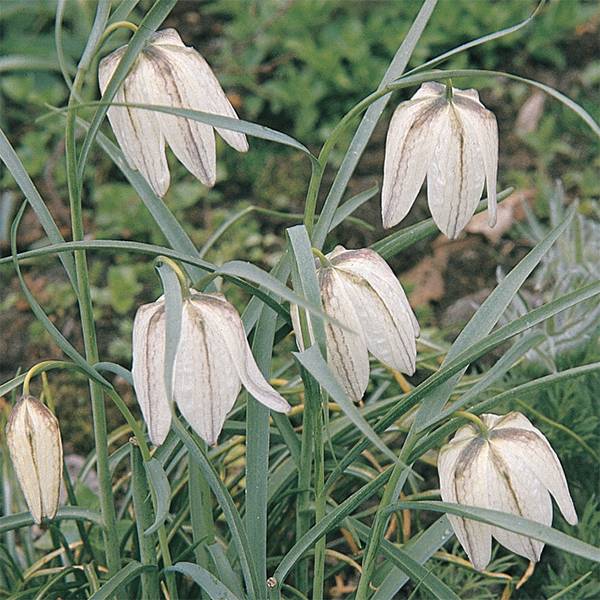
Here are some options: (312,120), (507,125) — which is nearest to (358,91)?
(312,120)

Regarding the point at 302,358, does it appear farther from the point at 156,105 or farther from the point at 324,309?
the point at 156,105

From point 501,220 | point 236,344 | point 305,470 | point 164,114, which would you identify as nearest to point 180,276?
point 236,344

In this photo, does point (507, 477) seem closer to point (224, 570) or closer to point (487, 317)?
point (487, 317)

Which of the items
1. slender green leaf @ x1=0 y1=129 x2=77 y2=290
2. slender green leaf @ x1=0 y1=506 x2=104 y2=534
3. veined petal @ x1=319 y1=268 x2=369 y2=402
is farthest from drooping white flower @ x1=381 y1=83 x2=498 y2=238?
slender green leaf @ x1=0 y1=506 x2=104 y2=534

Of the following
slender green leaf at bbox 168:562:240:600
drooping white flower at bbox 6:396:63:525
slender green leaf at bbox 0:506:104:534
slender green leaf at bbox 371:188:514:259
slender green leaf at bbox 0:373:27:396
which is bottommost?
slender green leaf at bbox 168:562:240:600

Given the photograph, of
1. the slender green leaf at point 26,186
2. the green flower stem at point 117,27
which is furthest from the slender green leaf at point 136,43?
the slender green leaf at point 26,186

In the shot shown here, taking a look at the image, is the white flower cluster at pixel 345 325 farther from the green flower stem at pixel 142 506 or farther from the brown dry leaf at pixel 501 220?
the brown dry leaf at pixel 501 220

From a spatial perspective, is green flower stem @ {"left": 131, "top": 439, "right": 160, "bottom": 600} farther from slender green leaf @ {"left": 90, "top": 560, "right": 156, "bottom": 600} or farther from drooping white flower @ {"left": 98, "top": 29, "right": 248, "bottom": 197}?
drooping white flower @ {"left": 98, "top": 29, "right": 248, "bottom": 197}
